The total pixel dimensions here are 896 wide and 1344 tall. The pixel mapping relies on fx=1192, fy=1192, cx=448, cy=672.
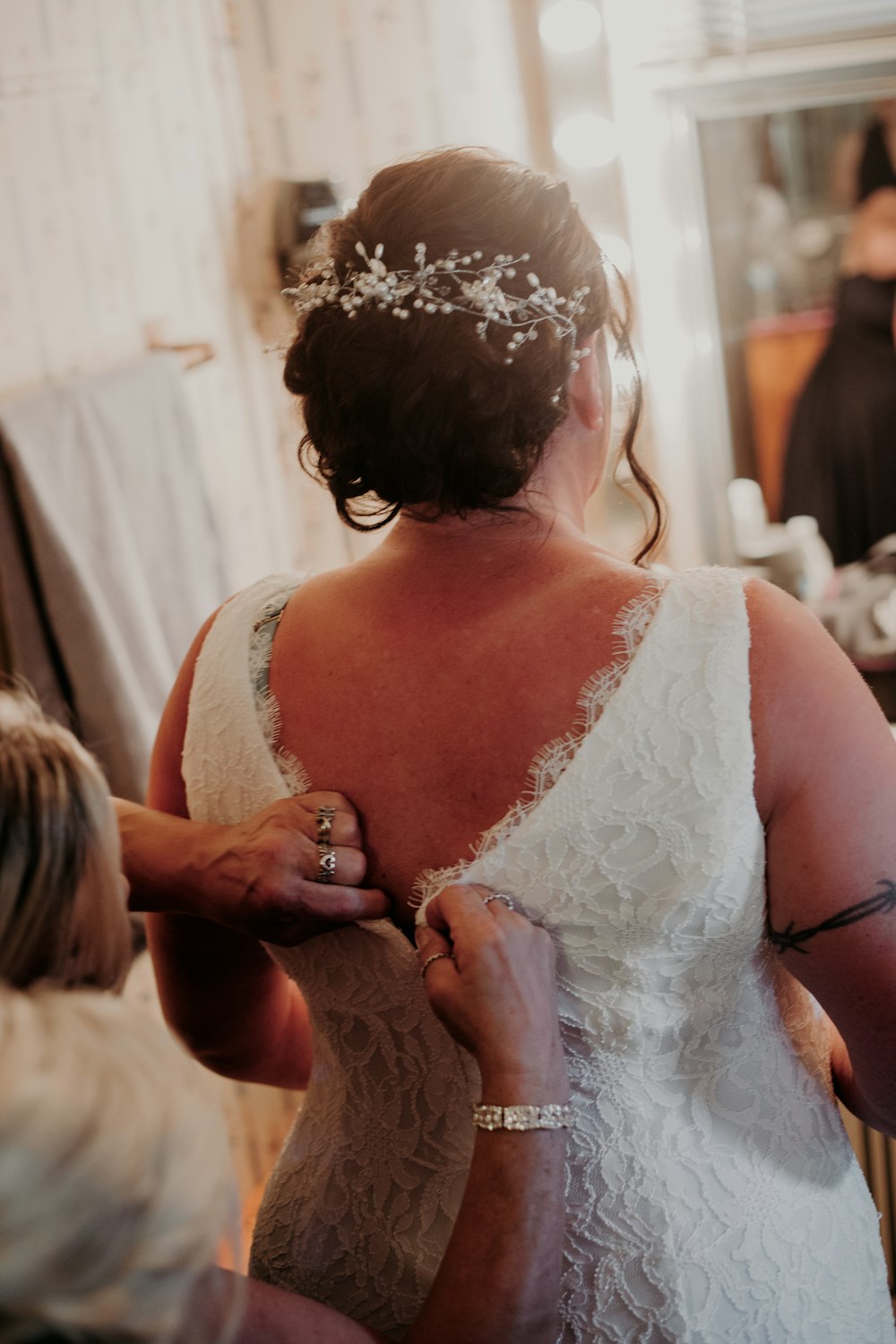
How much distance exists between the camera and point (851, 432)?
169 centimetres

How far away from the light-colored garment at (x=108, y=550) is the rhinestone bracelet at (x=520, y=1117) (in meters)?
0.73

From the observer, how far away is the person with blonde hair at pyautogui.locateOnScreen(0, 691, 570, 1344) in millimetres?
447

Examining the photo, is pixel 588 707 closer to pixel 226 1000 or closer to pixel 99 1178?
pixel 99 1178

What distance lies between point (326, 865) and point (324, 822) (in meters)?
0.03

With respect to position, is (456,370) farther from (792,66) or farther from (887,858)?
(792,66)

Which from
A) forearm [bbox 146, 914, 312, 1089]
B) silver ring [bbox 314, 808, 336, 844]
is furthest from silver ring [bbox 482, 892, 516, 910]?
forearm [bbox 146, 914, 312, 1089]

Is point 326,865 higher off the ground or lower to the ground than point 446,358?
lower

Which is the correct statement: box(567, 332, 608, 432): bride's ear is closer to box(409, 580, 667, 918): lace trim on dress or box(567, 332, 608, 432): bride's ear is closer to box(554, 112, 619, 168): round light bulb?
box(409, 580, 667, 918): lace trim on dress

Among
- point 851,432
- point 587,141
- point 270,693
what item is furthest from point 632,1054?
point 587,141

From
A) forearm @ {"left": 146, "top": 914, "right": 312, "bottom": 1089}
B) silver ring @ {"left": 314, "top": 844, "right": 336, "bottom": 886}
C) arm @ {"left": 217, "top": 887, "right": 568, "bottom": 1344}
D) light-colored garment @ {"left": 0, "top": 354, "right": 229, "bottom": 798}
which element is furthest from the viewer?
light-colored garment @ {"left": 0, "top": 354, "right": 229, "bottom": 798}

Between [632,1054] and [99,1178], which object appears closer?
[99,1178]

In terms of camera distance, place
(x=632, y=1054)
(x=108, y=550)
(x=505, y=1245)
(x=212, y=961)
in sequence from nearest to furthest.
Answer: (x=505, y=1245) < (x=632, y=1054) < (x=212, y=961) < (x=108, y=550)

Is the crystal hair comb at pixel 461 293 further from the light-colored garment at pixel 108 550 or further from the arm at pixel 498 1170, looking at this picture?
the light-colored garment at pixel 108 550

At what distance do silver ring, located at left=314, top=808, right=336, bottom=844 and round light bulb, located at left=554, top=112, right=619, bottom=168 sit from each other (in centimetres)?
132
